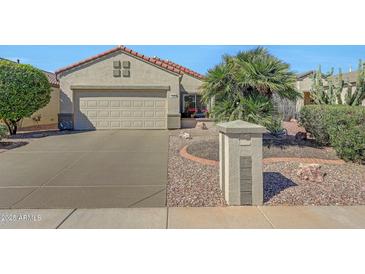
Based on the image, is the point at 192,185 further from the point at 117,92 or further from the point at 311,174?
the point at 117,92

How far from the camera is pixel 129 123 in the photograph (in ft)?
54.0

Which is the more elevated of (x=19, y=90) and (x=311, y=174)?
(x=19, y=90)

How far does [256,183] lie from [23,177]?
510 centimetres

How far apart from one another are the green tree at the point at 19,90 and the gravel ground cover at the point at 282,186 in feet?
32.4

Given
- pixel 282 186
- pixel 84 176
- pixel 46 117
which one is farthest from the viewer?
pixel 46 117

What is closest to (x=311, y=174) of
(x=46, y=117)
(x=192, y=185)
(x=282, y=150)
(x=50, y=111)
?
(x=192, y=185)

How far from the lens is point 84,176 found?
6.73m

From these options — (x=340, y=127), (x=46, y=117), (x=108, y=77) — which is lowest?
(x=340, y=127)

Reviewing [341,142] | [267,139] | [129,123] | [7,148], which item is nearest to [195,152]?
[267,139]

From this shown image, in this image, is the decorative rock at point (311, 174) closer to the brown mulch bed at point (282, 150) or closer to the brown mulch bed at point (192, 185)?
the brown mulch bed at point (192, 185)

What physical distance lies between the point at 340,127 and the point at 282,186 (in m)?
4.15

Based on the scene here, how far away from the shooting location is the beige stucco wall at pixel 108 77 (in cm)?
1638

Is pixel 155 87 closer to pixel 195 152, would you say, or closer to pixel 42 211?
pixel 195 152

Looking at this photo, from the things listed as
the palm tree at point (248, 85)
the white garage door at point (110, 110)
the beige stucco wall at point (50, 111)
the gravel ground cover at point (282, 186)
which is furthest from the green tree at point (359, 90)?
the beige stucco wall at point (50, 111)
